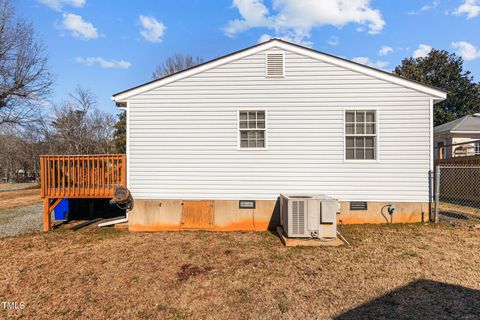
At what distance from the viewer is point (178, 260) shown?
16.1 ft

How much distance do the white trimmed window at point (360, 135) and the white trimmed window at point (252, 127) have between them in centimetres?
210

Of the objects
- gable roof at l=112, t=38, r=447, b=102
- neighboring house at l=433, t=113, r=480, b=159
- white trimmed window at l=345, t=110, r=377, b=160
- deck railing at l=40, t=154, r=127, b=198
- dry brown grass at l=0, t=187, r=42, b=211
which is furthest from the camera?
neighboring house at l=433, t=113, r=480, b=159

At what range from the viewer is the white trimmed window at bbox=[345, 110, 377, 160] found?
685 centimetres

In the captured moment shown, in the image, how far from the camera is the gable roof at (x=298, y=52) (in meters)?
6.70

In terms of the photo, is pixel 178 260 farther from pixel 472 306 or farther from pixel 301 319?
pixel 472 306

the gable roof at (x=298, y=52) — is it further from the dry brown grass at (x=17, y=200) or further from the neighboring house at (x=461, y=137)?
the dry brown grass at (x=17, y=200)

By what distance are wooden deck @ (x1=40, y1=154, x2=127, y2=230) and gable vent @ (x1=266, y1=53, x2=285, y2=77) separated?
439 cm

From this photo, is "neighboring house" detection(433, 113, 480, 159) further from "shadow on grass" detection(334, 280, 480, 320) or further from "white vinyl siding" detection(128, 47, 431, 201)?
"shadow on grass" detection(334, 280, 480, 320)

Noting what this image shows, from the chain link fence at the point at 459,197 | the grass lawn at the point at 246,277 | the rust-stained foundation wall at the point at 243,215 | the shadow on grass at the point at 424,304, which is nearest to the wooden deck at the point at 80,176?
the rust-stained foundation wall at the point at 243,215

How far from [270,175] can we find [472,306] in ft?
14.4

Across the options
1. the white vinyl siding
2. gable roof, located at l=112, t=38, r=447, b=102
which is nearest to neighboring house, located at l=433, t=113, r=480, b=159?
gable roof, located at l=112, t=38, r=447, b=102

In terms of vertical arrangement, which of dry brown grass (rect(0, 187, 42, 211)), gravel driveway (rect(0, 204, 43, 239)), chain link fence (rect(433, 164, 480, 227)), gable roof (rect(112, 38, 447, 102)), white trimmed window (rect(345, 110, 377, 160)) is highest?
gable roof (rect(112, 38, 447, 102))

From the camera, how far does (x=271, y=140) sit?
6.91m

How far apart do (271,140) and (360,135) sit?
7.24ft
